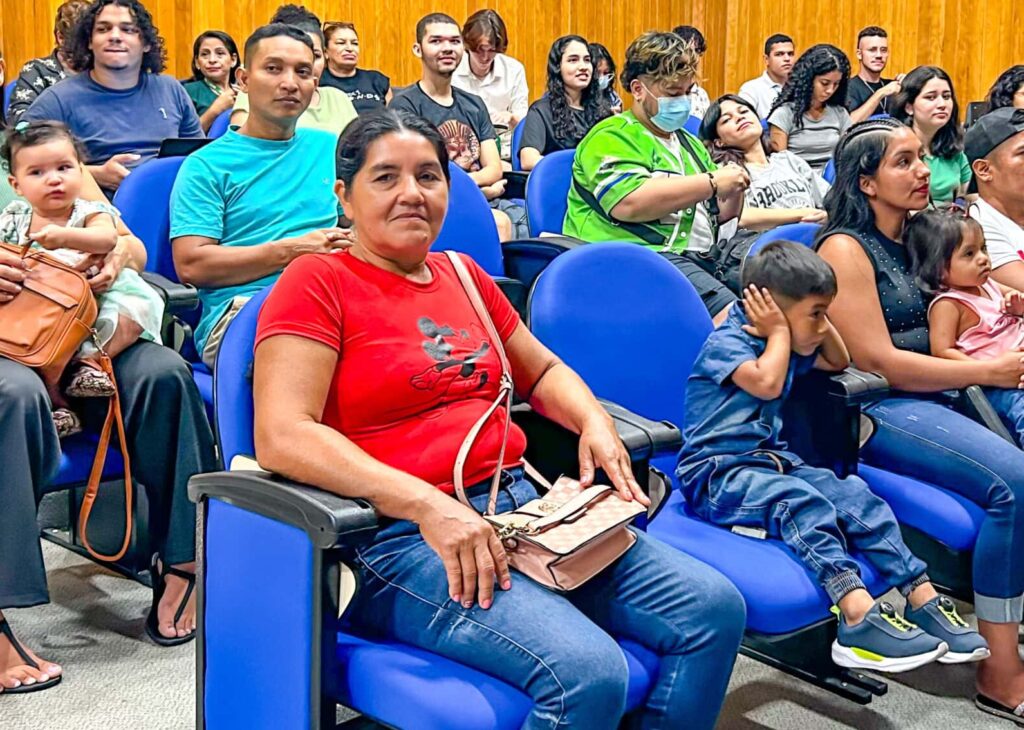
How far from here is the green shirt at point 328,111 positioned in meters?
4.22

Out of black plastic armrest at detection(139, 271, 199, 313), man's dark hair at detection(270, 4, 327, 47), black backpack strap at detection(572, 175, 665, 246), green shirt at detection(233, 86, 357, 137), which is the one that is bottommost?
black plastic armrest at detection(139, 271, 199, 313)

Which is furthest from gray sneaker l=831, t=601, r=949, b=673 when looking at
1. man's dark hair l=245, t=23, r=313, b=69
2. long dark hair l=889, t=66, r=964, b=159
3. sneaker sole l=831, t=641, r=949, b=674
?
long dark hair l=889, t=66, r=964, b=159

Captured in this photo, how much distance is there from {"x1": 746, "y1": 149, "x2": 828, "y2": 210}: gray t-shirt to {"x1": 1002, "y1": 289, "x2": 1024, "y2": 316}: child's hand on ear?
149 centimetres

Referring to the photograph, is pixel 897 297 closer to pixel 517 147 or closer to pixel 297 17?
pixel 517 147

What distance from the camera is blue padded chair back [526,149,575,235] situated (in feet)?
12.5

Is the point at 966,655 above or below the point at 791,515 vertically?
below

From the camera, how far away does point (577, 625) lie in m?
1.62

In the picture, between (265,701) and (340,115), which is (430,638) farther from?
(340,115)

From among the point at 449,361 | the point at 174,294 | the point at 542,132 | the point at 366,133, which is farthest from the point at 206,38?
the point at 449,361

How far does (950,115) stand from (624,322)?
2825 millimetres

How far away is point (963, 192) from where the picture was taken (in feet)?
15.5

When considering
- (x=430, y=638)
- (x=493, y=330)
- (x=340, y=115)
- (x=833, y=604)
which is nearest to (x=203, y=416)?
(x=493, y=330)

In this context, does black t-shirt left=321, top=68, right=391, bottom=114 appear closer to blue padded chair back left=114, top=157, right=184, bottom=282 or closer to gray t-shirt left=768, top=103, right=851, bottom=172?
gray t-shirt left=768, top=103, right=851, bottom=172

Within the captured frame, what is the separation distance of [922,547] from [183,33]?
5.49m
